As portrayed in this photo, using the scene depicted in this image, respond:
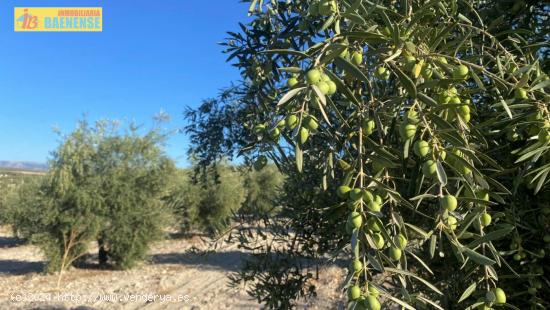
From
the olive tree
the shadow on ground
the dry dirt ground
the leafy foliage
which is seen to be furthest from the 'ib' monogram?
the olive tree

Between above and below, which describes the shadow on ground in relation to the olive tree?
below

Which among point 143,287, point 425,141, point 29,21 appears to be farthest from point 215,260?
point 425,141

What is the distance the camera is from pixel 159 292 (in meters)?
9.61

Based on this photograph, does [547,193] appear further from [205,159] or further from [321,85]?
[205,159]

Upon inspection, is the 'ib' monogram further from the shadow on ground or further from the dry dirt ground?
the shadow on ground

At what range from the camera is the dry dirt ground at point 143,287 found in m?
8.05

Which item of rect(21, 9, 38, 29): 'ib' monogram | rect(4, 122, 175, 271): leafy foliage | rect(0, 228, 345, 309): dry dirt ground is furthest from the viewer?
rect(4, 122, 175, 271): leafy foliage

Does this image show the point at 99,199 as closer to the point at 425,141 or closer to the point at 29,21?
the point at 29,21

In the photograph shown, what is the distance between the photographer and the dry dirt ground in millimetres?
8047

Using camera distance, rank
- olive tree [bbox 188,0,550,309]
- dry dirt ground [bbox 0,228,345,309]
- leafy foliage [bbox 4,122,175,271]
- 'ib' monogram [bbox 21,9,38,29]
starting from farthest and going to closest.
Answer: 1. leafy foliage [bbox 4,122,175,271]
2. 'ib' monogram [bbox 21,9,38,29]
3. dry dirt ground [bbox 0,228,345,309]
4. olive tree [bbox 188,0,550,309]

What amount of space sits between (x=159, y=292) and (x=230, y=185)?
445 inches

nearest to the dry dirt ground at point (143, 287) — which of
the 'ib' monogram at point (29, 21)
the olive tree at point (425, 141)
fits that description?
the olive tree at point (425, 141)

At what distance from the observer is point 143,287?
1026 cm

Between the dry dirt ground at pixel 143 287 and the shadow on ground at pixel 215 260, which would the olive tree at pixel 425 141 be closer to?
the dry dirt ground at pixel 143 287
